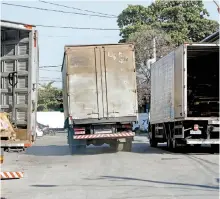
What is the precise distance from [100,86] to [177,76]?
2.83 meters

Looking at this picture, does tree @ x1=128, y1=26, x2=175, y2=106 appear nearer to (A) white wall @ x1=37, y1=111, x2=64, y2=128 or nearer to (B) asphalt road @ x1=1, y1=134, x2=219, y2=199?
(A) white wall @ x1=37, y1=111, x2=64, y2=128

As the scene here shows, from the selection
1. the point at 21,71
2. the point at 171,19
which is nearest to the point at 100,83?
the point at 21,71

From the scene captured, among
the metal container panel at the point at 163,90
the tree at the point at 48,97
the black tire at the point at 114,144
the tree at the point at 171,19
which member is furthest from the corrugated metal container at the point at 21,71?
the tree at the point at 48,97

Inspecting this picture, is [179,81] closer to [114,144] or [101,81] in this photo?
[101,81]

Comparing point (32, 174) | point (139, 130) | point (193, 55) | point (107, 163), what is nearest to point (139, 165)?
point (107, 163)

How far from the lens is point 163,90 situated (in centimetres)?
2186

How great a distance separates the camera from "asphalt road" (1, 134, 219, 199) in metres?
9.86

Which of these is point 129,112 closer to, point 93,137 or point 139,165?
point 93,137

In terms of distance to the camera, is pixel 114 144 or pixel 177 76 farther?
pixel 114 144

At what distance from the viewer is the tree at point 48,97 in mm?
78812

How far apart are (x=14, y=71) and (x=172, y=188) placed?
4507 millimetres

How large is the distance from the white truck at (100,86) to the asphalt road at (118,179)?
180cm

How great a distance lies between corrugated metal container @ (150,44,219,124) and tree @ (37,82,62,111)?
184 ft

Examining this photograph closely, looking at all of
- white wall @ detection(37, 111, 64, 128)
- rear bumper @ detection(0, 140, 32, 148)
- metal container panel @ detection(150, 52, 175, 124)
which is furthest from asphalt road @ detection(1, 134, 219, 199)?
white wall @ detection(37, 111, 64, 128)
